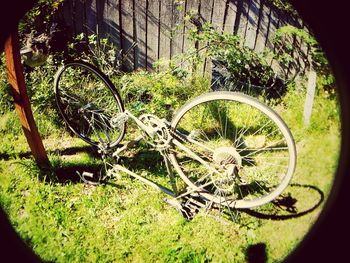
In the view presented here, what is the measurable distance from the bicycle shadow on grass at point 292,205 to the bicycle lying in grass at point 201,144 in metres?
0.17

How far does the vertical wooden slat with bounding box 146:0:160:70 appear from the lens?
5.41 meters

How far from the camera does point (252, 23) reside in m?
5.41

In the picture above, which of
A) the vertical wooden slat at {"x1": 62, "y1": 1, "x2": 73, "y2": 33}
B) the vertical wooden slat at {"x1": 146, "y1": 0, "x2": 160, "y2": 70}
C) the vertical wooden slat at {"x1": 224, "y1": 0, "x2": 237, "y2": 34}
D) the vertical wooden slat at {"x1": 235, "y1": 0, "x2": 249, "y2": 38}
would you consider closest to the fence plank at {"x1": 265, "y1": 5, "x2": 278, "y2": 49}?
the vertical wooden slat at {"x1": 235, "y1": 0, "x2": 249, "y2": 38}

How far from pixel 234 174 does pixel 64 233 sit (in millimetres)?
1992

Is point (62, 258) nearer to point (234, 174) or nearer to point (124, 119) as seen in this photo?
point (124, 119)

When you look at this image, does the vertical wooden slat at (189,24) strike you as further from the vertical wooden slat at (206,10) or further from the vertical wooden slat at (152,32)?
the vertical wooden slat at (152,32)

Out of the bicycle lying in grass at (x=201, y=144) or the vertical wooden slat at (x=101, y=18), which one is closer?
the bicycle lying in grass at (x=201, y=144)

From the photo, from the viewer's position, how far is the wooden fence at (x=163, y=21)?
532cm

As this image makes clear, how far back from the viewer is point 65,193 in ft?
13.2

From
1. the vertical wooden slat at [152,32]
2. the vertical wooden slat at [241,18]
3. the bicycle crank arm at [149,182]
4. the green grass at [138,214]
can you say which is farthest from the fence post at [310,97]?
the vertical wooden slat at [152,32]

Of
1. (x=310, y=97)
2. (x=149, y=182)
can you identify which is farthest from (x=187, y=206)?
(x=310, y=97)

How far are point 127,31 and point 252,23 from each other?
216cm

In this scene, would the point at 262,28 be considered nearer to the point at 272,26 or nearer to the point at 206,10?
the point at 272,26

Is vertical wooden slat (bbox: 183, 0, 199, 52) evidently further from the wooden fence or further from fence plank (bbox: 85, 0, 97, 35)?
fence plank (bbox: 85, 0, 97, 35)
